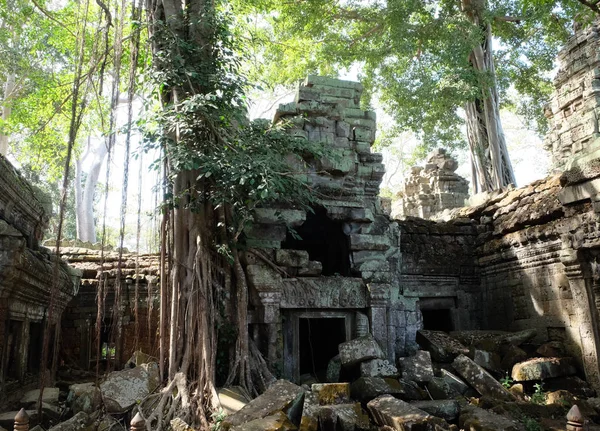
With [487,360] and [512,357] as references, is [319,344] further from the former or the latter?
[512,357]

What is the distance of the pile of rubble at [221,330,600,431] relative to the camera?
4434 mm

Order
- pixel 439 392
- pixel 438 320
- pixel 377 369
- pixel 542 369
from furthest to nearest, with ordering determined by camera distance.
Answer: pixel 438 320 → pixel 542 369 → pixel 377 369 → pixel 439 392

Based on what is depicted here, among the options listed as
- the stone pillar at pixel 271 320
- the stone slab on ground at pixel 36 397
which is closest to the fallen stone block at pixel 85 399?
the stone slab on ground at pixel 36 397

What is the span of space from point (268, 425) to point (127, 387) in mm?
1822

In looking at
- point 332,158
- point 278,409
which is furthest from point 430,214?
point 278,409

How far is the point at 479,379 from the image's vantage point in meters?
5.89

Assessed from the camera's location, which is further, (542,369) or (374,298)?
(374,298)

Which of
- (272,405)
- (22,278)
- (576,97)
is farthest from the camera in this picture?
(576,97)

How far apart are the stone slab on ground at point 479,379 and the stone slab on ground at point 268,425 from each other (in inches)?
112

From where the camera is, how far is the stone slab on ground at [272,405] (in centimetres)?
421

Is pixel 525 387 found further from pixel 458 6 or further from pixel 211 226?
pixel 458 6

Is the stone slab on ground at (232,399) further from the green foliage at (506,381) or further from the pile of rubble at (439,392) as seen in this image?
the green foliage at (506,381)

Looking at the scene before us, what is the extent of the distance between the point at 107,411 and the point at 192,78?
3838 mm

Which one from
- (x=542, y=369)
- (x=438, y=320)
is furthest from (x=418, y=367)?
(x=438, y=320)
